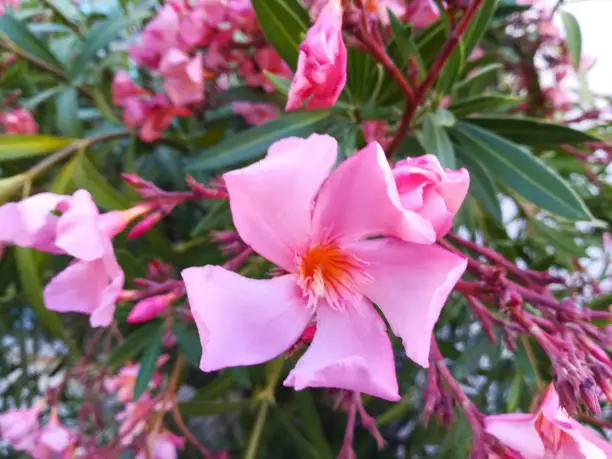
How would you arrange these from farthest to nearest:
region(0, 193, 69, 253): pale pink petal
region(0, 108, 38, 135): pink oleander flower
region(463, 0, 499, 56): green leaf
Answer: region(0, 108, 38, 135): pink oleander flower < region(463, 0, 499, 56): green leaf < region(0, 193, 69, 253): pale pink petal

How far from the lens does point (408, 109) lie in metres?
0.45

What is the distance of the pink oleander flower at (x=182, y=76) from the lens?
0.66 m

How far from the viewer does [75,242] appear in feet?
1.27

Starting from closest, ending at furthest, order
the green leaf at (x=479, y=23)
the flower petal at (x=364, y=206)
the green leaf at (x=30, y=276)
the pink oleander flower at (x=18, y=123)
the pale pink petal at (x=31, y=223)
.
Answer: the flower petal at (x=364, y=206), the pale pink petal at (x=31, y=223), the green leaf at (x=479, y=23), the green leaf at (x=30, y=276), the pink oleander flower at (x=18, y=123)

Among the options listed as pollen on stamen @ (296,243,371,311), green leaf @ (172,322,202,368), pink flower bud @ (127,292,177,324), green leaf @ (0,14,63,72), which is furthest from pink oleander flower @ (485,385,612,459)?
green leaf @ (0,14,63,72)

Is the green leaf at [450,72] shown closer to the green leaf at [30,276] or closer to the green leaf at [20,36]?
the green leaf at [30,276]

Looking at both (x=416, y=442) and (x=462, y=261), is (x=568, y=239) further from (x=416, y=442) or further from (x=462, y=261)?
(x=462, y=261)

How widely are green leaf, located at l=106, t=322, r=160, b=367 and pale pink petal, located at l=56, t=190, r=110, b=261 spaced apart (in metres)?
0.30

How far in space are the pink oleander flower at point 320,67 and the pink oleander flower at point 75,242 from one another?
165 mm

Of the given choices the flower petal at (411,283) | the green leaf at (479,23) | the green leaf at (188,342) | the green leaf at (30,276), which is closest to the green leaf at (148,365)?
the green leaf at (188,342)

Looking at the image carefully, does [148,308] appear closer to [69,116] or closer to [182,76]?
[182,76]

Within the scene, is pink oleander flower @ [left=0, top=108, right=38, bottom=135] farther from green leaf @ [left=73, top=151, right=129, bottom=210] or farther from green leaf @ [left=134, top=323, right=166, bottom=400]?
green leaf @ [left=134, top=323, right=166, bottom=400]

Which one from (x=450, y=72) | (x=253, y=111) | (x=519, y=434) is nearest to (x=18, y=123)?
(x=253, y=111)

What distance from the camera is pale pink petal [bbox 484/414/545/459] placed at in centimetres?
33
